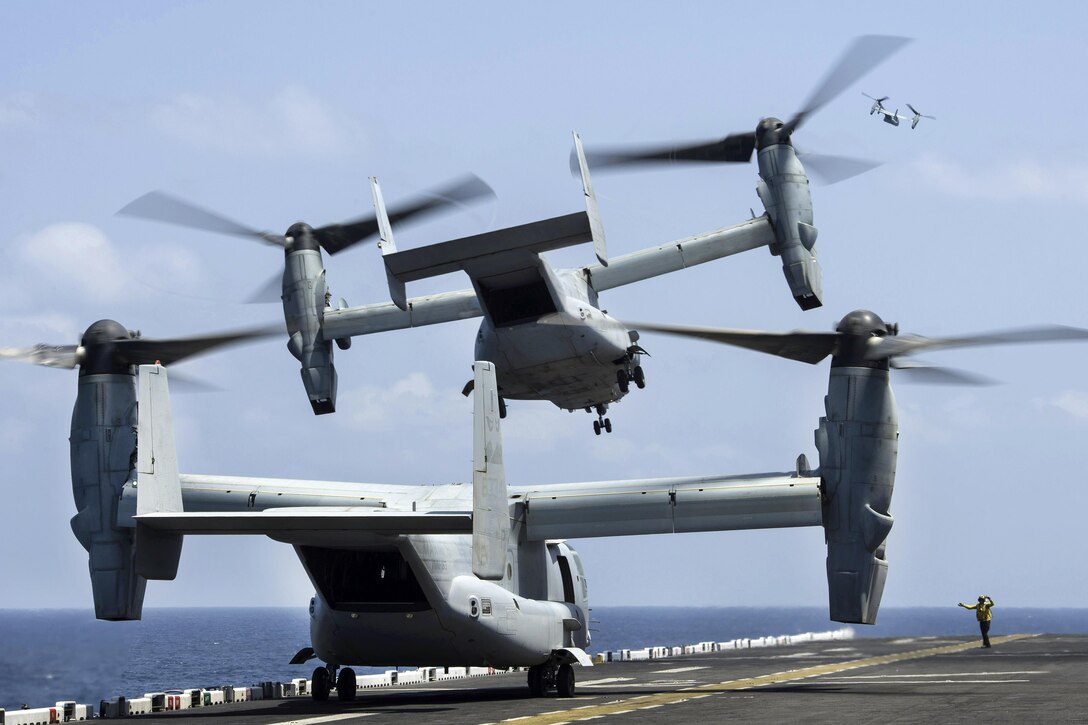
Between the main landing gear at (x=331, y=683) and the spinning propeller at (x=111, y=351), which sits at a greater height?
the spinning propeller at (x=111, y=351)

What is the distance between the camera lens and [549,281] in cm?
2875

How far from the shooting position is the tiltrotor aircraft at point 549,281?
2731 cm

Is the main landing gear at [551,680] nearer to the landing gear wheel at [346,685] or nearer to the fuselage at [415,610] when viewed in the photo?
the fuselage at [415,610]

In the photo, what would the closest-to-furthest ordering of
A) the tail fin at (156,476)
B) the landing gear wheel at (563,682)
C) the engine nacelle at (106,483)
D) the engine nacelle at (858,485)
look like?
1. the tail fin at (156,476)
2. the landing gear wheel at (563,682)
3. the engine nacelle at (858,485)
4. the engine nacelle at (106,483)

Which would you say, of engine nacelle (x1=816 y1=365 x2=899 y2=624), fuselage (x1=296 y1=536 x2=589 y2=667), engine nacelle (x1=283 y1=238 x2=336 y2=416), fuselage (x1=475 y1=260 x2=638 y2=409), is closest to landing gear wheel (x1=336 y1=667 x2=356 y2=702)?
fuselage (x1=296 y1=536 x2=589 y2=667)

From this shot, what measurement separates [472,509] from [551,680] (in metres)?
5.42

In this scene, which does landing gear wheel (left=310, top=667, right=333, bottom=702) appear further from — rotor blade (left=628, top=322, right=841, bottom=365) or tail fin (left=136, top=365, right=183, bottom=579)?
rotor blade (left=628, top=322, right=841, bottom=365)

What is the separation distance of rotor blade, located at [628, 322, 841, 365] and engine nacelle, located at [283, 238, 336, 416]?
367 inches

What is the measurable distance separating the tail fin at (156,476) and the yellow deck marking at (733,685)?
5.98 meters

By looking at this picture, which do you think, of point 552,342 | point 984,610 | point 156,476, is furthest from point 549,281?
point 984,610

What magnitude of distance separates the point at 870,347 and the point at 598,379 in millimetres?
6547

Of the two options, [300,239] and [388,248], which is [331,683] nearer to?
[388,248]

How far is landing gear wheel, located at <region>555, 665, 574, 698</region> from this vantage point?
86.7ft

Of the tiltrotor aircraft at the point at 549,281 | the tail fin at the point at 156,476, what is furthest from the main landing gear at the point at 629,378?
the tail fin at the point at 156,476
